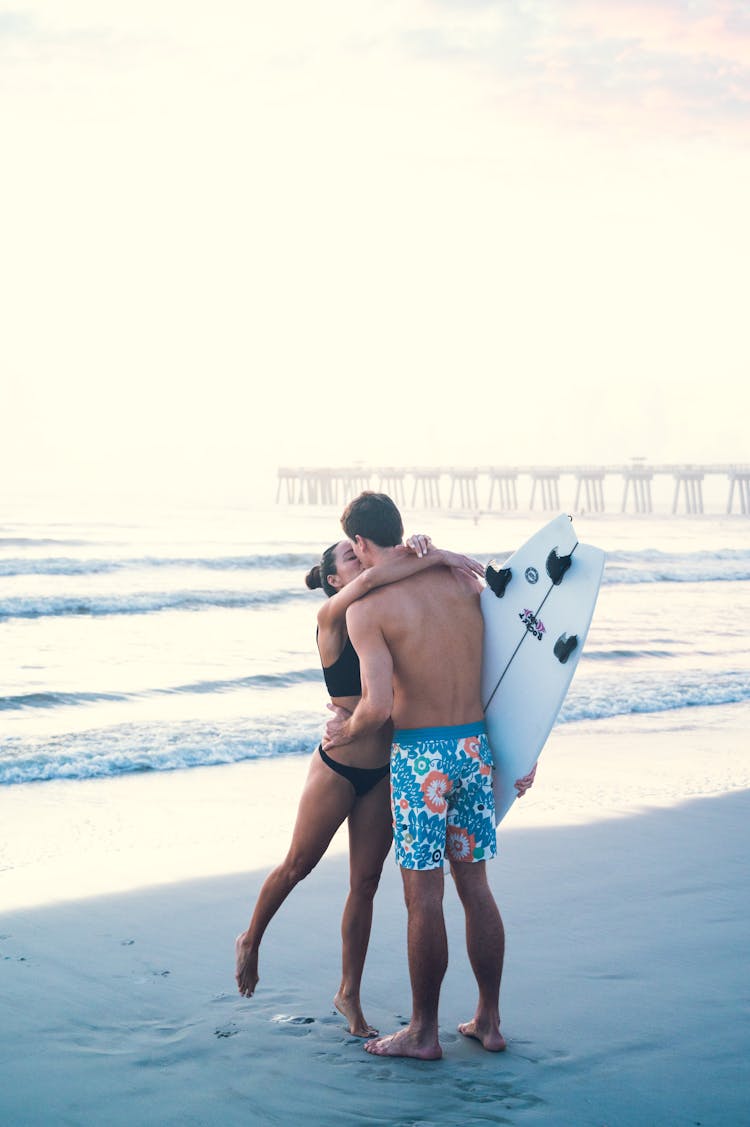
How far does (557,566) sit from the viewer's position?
13.1ft

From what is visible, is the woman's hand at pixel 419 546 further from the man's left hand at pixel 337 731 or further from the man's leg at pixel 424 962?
the man's leg at pixel 424 962

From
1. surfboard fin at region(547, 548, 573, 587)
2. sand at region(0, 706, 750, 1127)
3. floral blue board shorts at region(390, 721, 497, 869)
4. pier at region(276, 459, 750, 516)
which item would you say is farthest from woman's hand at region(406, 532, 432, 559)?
pier at region(276, 459, 750, 516)

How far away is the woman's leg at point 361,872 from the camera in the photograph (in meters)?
3.62

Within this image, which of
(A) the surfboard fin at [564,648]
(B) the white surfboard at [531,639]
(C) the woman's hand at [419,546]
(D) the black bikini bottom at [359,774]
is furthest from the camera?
(A) the surfboard fin at [564,648]

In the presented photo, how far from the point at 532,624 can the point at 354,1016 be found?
4.61 ft

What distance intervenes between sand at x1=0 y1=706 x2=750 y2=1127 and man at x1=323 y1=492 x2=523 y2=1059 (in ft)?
A: 0.82

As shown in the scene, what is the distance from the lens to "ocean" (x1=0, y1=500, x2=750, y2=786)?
8.58m

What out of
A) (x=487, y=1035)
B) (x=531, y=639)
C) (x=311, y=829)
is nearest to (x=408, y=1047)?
(x=487, y=1035)

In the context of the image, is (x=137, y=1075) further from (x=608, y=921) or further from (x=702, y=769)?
(x=702, y=769)

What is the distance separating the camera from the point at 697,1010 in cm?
363

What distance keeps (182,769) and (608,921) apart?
390 cm

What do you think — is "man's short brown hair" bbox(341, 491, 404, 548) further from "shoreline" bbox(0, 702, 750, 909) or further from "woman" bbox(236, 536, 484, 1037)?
"shoreline" bbox(0, 702, 750, 909)

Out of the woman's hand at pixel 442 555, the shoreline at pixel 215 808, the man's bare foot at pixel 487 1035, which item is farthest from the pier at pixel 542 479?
the man's bare foot at pixel 487 1035

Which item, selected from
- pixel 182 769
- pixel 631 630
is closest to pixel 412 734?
pixel 182 769
